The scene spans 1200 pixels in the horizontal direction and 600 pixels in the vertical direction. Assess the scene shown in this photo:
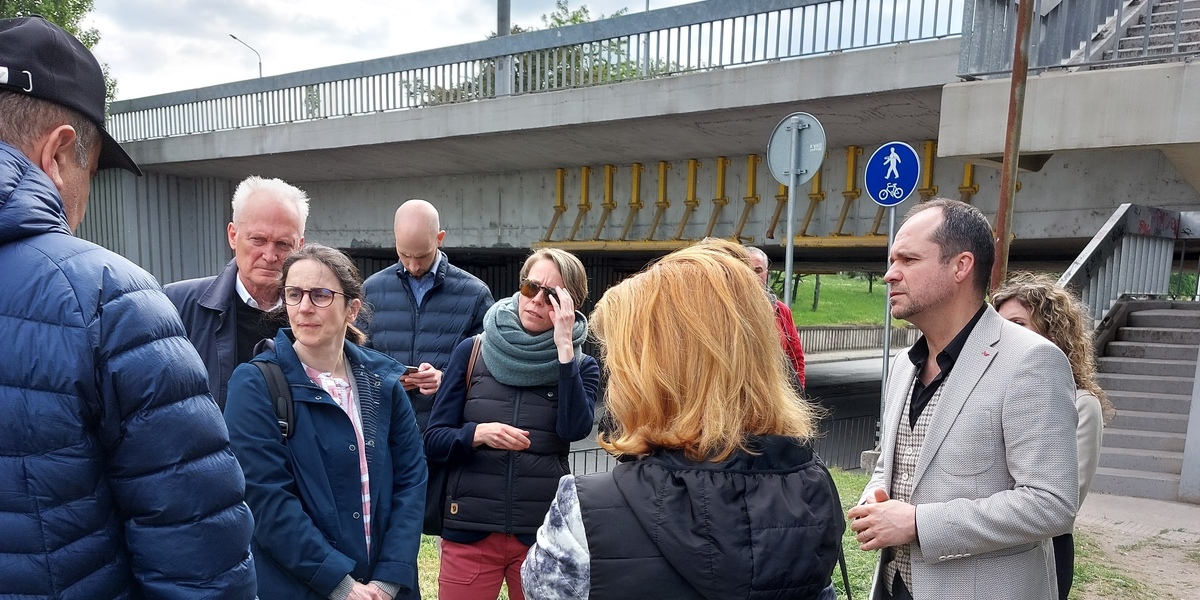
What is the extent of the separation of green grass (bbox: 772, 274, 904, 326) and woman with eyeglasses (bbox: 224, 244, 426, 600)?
124 ft

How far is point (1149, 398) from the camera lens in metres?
7.59

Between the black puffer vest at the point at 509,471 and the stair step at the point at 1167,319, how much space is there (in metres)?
8.70

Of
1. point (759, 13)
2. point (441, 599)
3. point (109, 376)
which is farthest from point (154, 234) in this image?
point (109, 376)

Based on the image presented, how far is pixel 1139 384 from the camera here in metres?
7.85

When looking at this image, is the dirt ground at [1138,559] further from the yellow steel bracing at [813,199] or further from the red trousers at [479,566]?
the yellow steel bracing at [813,199]

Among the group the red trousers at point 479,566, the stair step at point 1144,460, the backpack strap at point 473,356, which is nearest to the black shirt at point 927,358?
the red trousers at point 479,566

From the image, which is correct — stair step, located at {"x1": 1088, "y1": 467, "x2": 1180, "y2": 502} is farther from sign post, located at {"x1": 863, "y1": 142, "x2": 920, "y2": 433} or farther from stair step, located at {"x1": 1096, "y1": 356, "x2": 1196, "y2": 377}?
sign post, located at {"x1": 863, "y1": 142, "x2": 920, "y2": 433}

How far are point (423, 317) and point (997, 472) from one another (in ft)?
9.32

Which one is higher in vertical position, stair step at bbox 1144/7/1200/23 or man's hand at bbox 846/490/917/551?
stair step at bbox 1144/7/1200/23

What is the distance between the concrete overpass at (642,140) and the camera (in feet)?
21.9

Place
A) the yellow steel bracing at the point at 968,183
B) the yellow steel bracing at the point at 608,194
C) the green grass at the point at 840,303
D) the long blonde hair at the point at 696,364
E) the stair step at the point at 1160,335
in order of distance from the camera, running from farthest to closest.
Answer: the green grass at the point at 840,303 → the yellow steel bracing at the point at 608,194 → the stair step at the point at 1160,335 → the yellow steel bracing at the point at 968,183 → the long blonde hair at the point at 696,364

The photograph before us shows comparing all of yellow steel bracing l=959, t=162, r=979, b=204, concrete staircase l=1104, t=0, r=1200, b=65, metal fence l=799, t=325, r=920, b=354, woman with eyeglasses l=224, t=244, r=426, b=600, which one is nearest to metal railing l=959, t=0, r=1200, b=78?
concrete staircase l=1104, t=0, r=1200, b=65

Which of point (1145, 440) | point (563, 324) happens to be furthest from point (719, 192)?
point (563, 324)

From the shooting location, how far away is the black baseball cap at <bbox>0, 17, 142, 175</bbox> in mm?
1310
